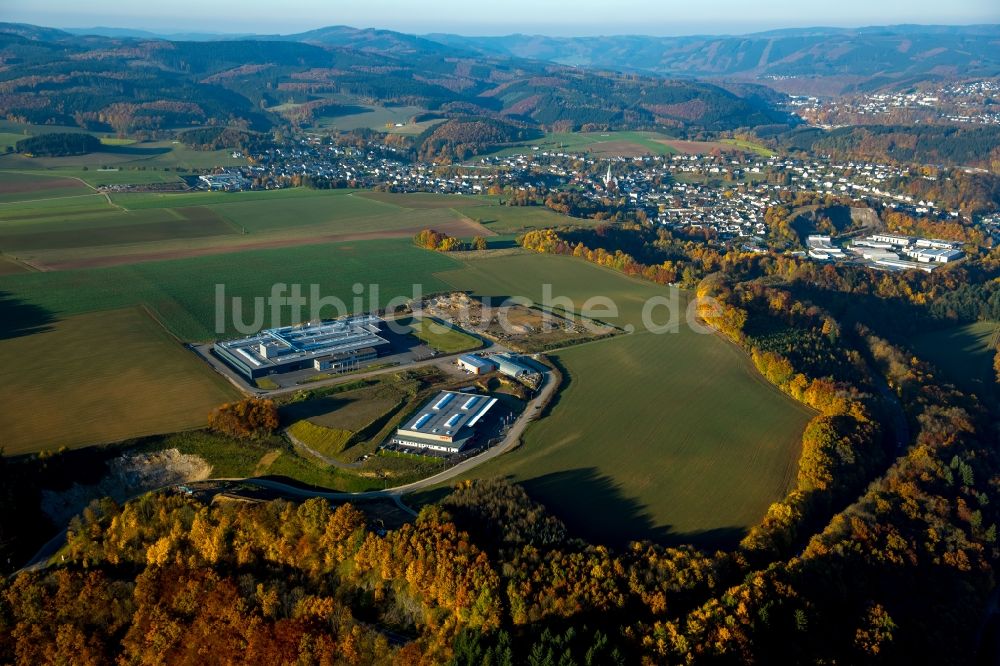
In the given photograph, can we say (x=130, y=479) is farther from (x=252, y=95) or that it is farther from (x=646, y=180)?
(x=252, y=95)

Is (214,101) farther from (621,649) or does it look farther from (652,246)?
(621,649)

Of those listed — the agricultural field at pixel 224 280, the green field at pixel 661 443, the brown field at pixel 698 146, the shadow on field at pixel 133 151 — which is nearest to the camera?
the green field at pixel 661 443

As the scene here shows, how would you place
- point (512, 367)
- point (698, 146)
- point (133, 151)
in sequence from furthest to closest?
point (698, 146) → point (133, 151) → point (512, 367)

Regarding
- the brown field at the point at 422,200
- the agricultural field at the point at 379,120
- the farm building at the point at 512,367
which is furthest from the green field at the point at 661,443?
the agricultural field at the point at 379,120

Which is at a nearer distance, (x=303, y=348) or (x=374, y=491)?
(x=374, y=491)

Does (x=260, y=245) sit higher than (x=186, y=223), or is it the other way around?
(x=260, y=245)

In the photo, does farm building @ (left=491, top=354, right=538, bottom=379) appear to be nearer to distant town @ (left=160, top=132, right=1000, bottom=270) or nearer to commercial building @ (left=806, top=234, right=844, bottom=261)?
distant town @ (left=160, top=132, right=1000, bottom=270)

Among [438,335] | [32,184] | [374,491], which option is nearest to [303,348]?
[438,335]

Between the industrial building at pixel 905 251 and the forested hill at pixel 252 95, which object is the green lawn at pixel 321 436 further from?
the forested hill at pixel 252 95
